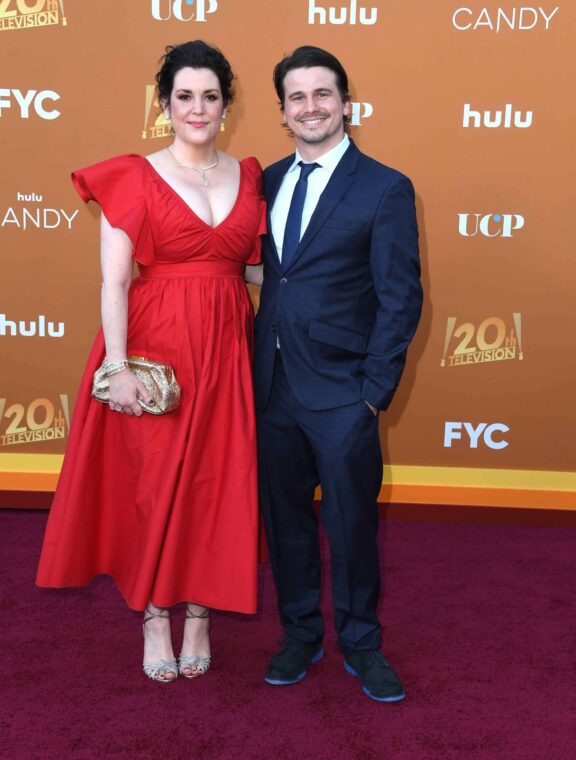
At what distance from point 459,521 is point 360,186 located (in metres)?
2.10

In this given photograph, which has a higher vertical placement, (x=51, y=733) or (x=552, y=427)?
(x=552, y=427)

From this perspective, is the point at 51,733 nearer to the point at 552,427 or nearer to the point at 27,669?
the point at 27,669

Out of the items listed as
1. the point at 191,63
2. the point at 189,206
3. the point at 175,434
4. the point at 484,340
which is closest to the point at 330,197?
the point at 189,206

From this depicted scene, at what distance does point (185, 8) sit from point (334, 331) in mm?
2006

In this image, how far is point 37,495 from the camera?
13.0 ft

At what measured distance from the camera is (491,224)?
3.75 metres

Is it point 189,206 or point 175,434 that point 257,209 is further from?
point 175,434

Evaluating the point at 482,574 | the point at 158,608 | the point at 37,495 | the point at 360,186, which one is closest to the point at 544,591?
the point at 482,574

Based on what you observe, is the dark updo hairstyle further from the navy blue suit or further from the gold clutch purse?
the gold clutch purse

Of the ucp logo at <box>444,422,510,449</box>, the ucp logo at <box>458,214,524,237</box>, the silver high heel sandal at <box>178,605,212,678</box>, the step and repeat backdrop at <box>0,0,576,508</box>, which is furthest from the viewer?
the ucp logo at <box>444,422,510,449</box>

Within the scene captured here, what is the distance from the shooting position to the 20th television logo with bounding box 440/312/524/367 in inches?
151

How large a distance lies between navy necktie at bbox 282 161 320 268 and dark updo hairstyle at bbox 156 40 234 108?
296mm

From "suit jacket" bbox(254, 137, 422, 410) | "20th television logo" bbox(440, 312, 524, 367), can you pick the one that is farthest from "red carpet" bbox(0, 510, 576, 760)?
"20th television logo" bbox(440, 312, 524, 367)

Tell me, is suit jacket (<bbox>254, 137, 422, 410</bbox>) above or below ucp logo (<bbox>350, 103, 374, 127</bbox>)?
below
